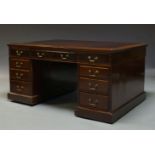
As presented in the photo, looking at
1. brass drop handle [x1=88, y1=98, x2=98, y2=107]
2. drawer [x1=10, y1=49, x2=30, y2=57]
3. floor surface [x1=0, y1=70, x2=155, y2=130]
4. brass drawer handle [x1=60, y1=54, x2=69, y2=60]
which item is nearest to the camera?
floor surface [x1=0, y1=70, x2=155, y2=130]

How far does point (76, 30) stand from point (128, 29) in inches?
31.6

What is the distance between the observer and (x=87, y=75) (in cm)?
282

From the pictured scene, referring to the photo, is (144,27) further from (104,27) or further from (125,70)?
(125,70)

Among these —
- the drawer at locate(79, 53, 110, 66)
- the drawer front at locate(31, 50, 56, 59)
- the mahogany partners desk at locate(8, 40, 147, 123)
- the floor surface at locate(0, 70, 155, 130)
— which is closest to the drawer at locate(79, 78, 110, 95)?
the mahogany partners desk at locate(8, 40, 147, 123)

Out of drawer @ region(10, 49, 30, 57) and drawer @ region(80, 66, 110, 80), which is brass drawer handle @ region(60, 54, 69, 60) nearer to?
drawer @ region(80, 66, 110, 80)

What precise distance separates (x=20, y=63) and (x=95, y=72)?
905 mm

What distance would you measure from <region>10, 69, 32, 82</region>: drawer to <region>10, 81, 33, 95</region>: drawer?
0.14 ft

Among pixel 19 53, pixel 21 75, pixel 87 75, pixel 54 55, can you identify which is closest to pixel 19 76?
pixel 21 75

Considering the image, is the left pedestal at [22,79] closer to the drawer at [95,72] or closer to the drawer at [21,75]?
the drawer at [21,75]

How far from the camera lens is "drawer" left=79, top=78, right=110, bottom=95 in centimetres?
273

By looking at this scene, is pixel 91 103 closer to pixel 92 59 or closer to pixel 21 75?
pixel 92 59

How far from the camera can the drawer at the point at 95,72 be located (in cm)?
271

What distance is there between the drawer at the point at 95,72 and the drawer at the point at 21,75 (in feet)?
2.19

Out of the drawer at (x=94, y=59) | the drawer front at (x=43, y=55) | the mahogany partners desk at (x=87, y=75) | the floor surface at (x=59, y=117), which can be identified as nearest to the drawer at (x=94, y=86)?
the mahogany partners desk at (x=87, y=75)
